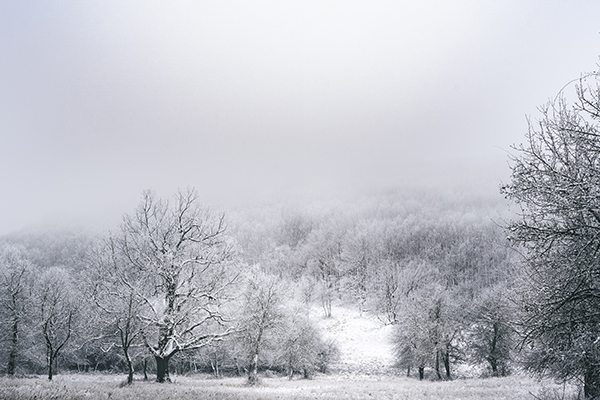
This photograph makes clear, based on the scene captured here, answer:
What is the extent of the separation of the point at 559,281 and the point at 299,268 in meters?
148

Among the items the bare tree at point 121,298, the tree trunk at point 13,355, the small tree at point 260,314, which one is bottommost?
the tree trunk at point 13,355

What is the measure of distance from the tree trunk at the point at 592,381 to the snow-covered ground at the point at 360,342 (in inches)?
1814

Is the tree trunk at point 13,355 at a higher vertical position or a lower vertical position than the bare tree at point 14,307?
lower

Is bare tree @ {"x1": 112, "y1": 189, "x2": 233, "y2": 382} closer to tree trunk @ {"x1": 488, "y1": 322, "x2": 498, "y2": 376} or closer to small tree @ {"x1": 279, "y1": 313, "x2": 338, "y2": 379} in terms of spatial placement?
small tree @ {"x1": 279, "y1": 313, "x2": 338, "y2": 379}

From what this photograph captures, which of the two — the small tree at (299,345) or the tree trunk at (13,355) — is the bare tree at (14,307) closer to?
the tree trunk at (13,355)

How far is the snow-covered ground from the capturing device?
54.8 metres

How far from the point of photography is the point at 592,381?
9188 millimetres

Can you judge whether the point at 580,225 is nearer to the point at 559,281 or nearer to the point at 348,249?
the point at 559,281

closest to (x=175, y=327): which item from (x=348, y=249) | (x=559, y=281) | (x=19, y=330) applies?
(x=559, y=281)

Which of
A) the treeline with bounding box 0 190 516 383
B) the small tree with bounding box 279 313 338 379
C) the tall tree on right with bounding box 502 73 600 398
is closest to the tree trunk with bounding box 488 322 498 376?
the treeline with bounding box 0 190 516 383

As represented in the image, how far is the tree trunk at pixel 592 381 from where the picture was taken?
900 centimetres

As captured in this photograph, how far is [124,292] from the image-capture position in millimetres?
17484

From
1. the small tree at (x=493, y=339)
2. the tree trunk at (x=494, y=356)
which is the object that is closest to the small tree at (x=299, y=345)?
the small tree at (x=493, y=339)

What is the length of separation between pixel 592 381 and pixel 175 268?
1746cm
